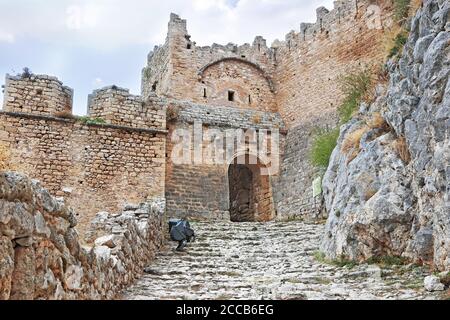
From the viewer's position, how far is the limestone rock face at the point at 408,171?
22.3 feet

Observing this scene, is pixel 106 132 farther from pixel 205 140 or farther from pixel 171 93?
pixel 171 93

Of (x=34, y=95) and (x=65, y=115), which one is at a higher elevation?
(x=34, y=95)

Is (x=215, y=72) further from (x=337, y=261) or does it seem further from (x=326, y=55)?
(x=337, y=261)

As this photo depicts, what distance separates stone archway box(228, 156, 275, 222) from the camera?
1644cm

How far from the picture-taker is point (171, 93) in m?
18.0

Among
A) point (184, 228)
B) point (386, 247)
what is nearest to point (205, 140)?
point (184, 228)

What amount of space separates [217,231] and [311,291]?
5.23 m

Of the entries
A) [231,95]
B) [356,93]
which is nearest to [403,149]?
[356,93]

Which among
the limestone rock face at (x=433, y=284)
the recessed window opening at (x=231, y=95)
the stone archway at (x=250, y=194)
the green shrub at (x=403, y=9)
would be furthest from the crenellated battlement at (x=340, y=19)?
the limestone rock face at (x=433, y=284)

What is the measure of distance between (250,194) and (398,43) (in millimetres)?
9285

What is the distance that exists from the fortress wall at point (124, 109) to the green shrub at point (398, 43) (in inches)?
242

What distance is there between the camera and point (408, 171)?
7824 millimetres
